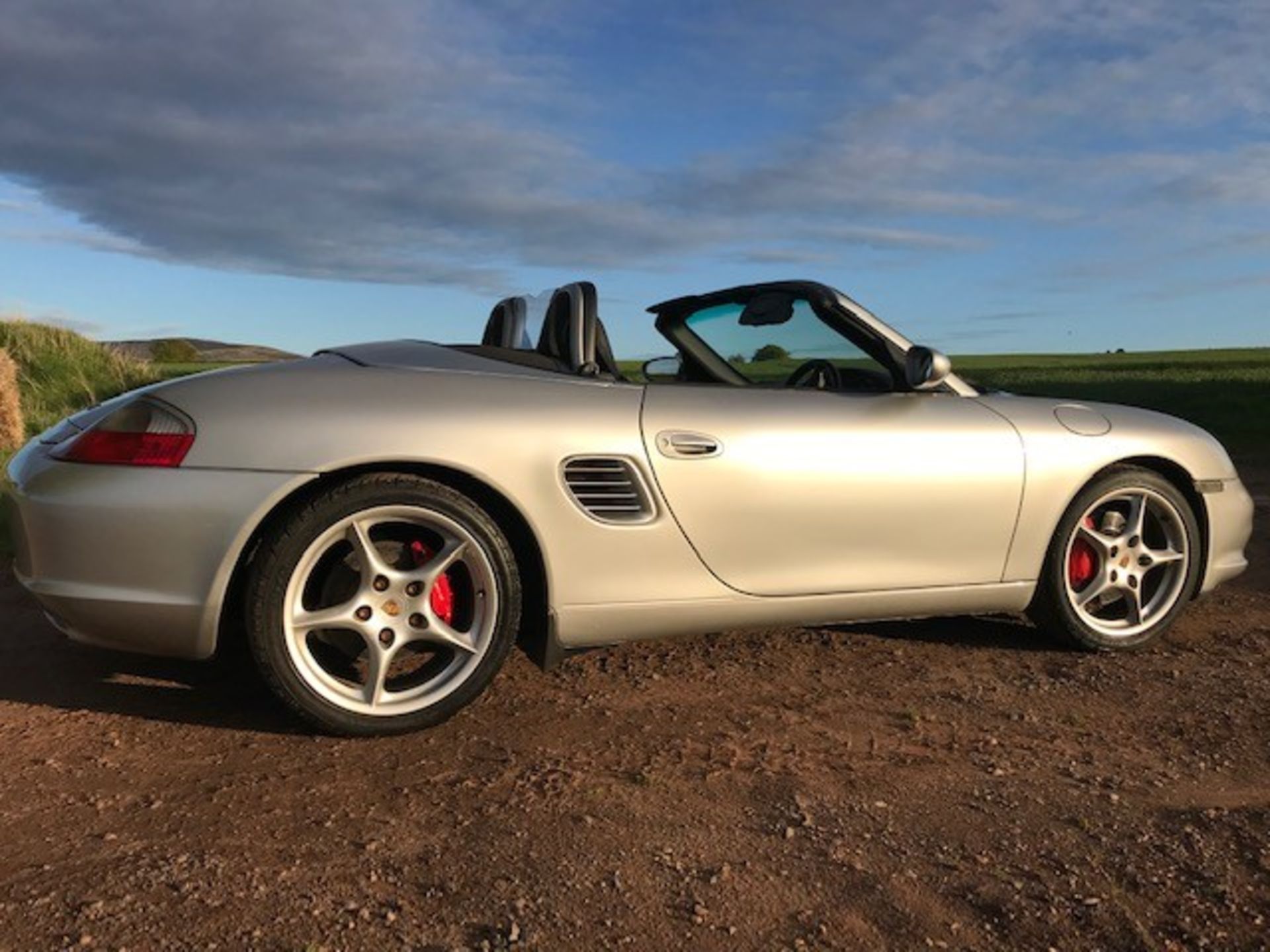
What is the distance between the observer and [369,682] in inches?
117

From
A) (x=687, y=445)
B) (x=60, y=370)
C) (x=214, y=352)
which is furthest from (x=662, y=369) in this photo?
(x=214, y=352)

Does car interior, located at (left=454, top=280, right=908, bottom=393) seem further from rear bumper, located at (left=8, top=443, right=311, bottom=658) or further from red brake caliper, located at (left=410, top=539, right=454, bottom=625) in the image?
rear bumper, located at (left=8, top=443, right=311, bottom=658)

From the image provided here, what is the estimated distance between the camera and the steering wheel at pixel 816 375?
3.85 metres

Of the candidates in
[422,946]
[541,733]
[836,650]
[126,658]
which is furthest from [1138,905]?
[126,658]

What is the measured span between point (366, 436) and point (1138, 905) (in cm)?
218

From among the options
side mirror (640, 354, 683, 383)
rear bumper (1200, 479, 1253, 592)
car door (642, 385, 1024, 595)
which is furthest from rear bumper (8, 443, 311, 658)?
rear bumper (1200, 479, 1253, 592)

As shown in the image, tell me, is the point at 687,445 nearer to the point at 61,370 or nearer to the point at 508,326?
the point at 508,326

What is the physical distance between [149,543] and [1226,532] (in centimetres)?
391

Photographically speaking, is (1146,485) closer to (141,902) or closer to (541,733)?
(541,733)

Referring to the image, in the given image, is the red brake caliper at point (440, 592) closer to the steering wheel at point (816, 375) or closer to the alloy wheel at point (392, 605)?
the alloy wheel at point (392, 605)

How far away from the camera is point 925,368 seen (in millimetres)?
3520

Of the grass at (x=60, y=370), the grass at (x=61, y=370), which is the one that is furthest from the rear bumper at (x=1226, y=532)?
the grass at (x=61, y=370)

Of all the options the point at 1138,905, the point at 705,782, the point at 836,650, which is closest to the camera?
the point at 1138,905

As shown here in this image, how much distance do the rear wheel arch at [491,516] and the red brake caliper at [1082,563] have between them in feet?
6.93
